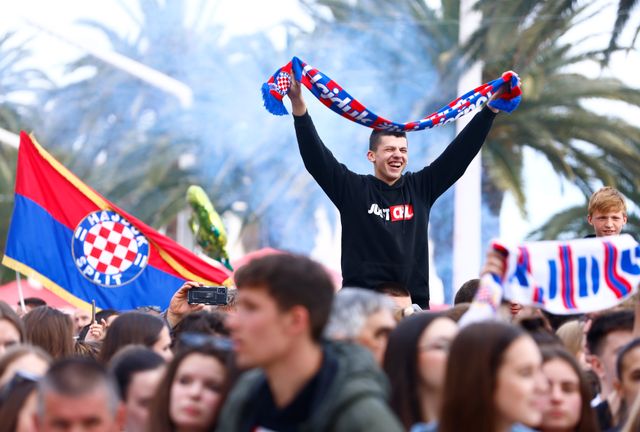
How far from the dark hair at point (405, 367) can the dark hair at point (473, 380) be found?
0.45 metres

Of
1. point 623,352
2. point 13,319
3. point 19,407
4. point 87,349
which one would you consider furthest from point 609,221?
point 19,407

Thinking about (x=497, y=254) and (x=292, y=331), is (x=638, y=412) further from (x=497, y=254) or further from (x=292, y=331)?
(x=292, y=331)

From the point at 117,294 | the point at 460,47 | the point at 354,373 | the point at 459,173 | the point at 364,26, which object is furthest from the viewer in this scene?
the point at 364,26

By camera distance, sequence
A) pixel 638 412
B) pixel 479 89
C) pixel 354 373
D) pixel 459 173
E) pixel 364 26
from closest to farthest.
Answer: pixel 354 373 → pixel 638 412 → pixel 459 173 → pixel 479 89 → pixel 364 26

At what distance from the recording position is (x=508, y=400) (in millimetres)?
4391

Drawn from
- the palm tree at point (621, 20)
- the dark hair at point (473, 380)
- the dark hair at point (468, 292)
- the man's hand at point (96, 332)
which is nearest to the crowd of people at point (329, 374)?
the dark hair at point (473, 380)

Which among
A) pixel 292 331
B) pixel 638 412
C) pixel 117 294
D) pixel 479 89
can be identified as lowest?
pixel 638 412

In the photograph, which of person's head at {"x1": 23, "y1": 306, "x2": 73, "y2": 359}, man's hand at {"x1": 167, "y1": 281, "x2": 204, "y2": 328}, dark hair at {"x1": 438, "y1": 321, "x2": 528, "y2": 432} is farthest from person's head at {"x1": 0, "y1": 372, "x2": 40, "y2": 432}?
man's hand at {"x1": 167, "y1": 281, "x2": 204, "y2": 328}

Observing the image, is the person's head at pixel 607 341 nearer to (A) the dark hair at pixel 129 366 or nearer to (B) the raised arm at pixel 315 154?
(B) the raised arm at pixel 315 154

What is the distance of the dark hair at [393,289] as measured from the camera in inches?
289

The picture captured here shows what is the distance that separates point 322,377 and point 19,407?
1.45 metres

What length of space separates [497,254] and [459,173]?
2.46 metres

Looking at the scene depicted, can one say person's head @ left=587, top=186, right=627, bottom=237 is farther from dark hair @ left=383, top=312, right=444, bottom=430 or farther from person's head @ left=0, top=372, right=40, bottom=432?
person's head @ left=0, top=372, right=40, bottom=432

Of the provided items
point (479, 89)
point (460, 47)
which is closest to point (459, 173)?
point (479, 89)
